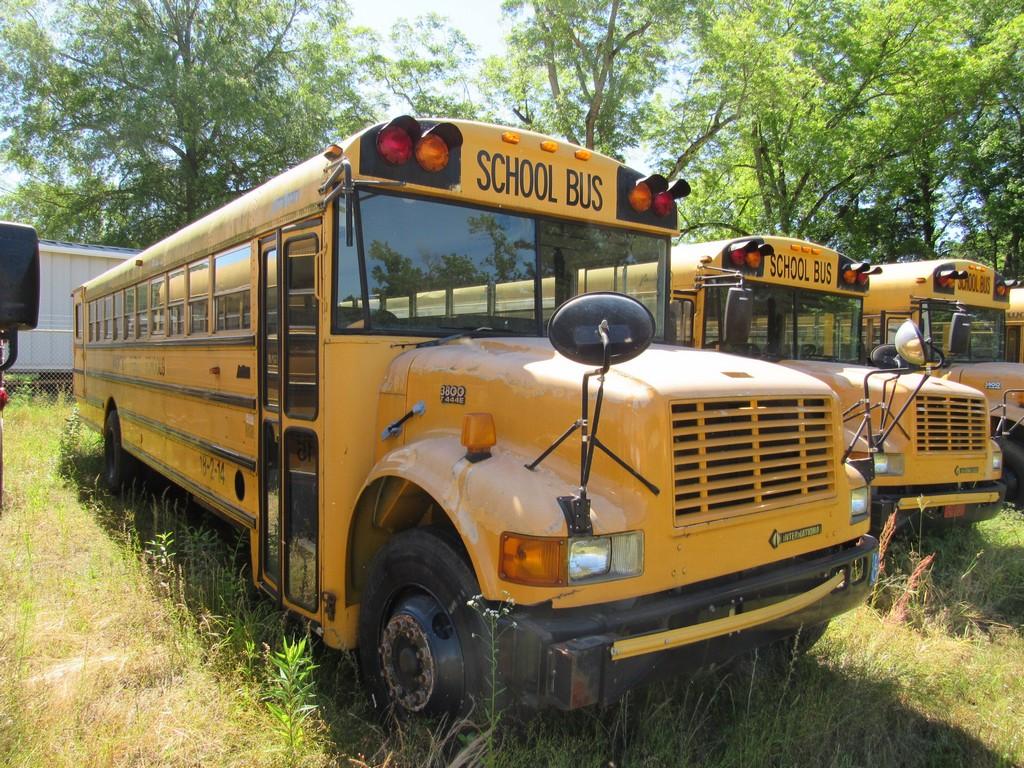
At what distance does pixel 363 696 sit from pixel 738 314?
10.9 ft

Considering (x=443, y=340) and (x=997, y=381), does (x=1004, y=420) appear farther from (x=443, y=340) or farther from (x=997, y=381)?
(x=443, y=340)

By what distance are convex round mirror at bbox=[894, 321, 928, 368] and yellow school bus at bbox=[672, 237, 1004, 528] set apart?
2.47 ft

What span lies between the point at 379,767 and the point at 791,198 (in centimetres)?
1671

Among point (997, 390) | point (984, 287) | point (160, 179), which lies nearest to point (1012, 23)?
point (984, 287)

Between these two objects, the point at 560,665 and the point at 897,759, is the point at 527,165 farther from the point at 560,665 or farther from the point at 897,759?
the point at 897,759

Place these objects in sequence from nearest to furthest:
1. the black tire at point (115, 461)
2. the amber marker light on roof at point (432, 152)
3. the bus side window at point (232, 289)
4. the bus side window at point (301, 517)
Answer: the amber marker light on roof at point (432, 152), the bus side window at point (301, 517), the bus side window at point (232, 289), the black tire at point (115, 461)

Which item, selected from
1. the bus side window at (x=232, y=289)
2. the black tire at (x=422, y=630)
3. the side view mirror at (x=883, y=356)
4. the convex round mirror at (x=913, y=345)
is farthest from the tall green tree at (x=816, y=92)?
the black tire at (x=422, y=630)

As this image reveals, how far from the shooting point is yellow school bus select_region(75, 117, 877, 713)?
87.8 inches

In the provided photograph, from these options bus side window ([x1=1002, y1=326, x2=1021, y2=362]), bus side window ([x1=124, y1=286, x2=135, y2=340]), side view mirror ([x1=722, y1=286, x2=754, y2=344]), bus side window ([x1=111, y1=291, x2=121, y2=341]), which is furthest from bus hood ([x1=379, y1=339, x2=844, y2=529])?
bus side window ([x1=1002, y1=326, x2=1021, y2=362])

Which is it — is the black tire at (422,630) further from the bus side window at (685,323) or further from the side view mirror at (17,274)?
the bus side window at (685,323)

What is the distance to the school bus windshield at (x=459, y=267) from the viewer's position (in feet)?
9.87

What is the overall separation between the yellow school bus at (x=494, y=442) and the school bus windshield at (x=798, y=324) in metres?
2.20

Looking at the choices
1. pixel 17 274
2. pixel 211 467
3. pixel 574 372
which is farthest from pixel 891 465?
pixel 17 274

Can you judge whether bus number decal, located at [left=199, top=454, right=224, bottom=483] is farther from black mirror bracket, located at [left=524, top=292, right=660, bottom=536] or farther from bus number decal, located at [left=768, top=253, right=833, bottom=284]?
bus number decal, located at [left=768, top=253, right=833, bottom=284]
